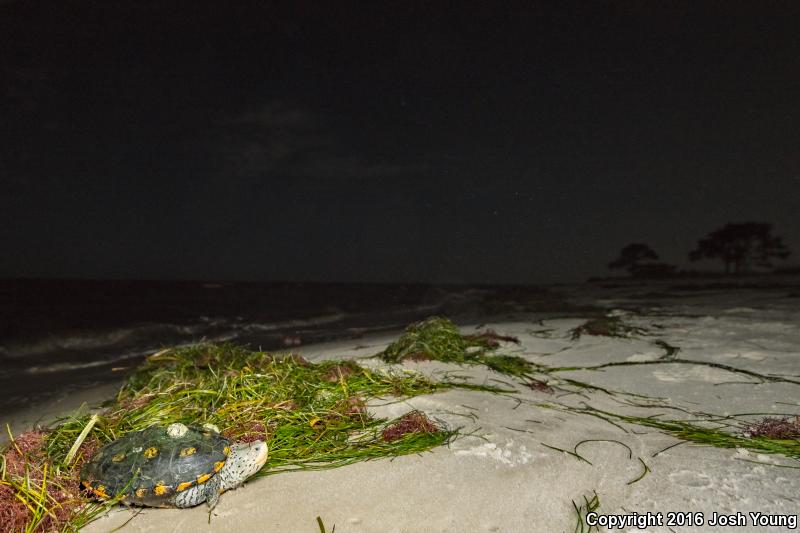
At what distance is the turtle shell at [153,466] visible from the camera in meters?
2.14

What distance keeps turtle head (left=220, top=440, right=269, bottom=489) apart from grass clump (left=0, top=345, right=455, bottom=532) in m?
0.22

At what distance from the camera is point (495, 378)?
4.50 meters

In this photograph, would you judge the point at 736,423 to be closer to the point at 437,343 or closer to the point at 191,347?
the point at 437,343

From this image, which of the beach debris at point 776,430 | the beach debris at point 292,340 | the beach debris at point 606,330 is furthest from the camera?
the beach debris at point 292,340

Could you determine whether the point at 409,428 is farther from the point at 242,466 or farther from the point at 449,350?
the point at 449,350

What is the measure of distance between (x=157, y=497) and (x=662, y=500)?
239cm

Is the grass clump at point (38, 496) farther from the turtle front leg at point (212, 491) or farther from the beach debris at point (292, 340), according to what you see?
the beach debris at point (292, 340)

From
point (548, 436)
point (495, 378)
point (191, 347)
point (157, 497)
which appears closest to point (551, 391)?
point (495, 378)

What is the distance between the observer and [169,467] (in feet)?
7.13

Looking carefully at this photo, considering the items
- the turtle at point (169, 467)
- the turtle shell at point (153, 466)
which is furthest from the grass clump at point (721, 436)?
the turtle shell at point (153, 466)

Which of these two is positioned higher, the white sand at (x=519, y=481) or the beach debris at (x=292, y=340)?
the white sand at (x=519, y=481)

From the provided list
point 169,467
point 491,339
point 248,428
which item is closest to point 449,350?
point 491,339

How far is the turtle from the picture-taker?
2.15 meters

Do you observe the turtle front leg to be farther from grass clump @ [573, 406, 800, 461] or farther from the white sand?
grass clump @ [573, 406, 800, 461]
